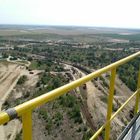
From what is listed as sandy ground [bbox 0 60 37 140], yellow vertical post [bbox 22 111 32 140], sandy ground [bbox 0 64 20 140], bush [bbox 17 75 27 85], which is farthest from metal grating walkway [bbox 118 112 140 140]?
bush [bbox 17 75 27 85]

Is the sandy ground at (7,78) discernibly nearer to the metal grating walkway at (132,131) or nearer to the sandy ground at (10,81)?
the sandy ground at (10,81)

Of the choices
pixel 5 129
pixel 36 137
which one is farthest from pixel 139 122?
pixel 5 129

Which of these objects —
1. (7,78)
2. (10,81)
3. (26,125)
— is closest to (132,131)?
(26,125)

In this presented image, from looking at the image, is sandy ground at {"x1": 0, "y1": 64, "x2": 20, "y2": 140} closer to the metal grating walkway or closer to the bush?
the bush

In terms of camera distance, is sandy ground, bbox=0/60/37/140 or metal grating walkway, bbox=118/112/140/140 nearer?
metal grating walkway, bbox=118/112/140/140

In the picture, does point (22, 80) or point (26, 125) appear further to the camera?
point (22, 80)

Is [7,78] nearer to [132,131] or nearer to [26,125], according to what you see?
[132,131]

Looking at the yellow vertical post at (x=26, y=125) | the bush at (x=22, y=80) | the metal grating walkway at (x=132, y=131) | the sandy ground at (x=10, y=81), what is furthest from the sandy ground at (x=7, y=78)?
the yellow vertical post at (x=26, y=125)

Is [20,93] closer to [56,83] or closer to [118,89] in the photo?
[56,83]
